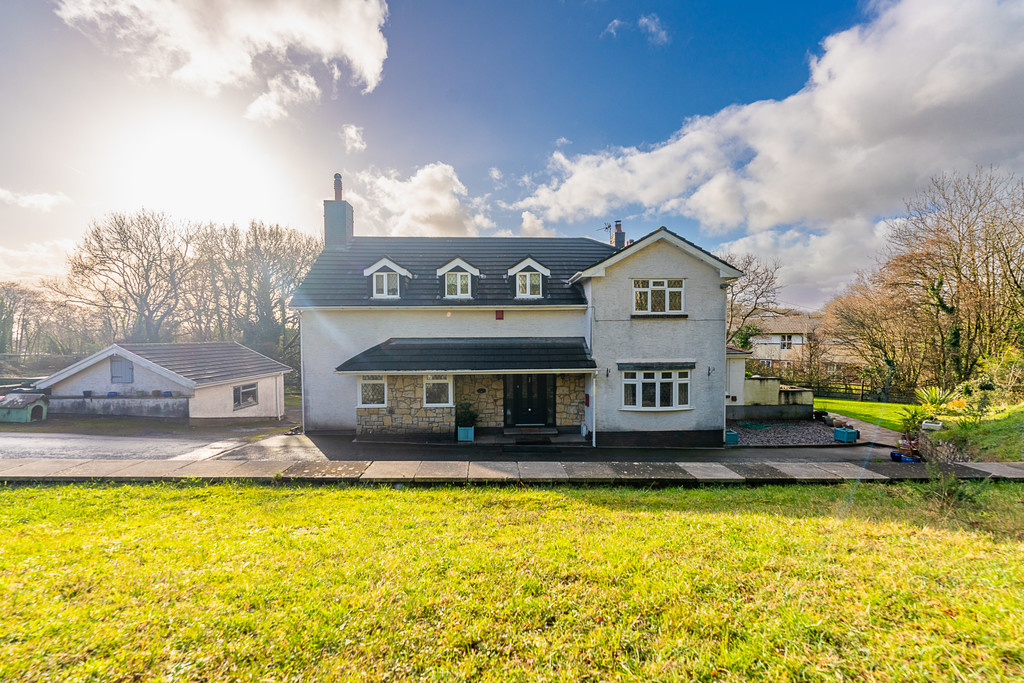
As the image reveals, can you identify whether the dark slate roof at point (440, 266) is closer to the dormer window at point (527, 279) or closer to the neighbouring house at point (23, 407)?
the dormer window at point (527, 279)

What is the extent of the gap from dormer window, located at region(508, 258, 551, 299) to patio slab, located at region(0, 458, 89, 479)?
13644 mm

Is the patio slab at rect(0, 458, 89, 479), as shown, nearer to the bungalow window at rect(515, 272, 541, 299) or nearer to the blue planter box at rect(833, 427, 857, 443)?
the bungalow window at rect(515, 272, 541, 299)

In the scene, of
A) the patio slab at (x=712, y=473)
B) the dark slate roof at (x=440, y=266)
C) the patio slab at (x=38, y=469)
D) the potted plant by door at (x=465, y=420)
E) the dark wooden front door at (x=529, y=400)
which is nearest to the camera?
the patio slab at (x=38, y=469)

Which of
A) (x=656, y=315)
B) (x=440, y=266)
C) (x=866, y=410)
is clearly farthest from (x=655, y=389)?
(x=866, y=410)

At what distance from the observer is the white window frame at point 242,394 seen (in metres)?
20.9

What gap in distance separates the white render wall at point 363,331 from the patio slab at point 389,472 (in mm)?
7065

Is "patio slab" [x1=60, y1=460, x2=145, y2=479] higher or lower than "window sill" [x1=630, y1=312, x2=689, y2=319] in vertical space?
lower

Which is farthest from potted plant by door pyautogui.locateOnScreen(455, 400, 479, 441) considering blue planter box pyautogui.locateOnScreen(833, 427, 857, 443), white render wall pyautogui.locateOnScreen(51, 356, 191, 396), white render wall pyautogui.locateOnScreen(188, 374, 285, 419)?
blue planter box pyautogui.locateOnScreen(833, 427, 857, 443)

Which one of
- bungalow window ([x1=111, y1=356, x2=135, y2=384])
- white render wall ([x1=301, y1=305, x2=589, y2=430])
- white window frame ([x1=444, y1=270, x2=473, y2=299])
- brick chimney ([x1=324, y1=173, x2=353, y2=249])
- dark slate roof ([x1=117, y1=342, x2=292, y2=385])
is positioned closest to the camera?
white render wall ([x1=301, y1=305, x2=589, y2=430])

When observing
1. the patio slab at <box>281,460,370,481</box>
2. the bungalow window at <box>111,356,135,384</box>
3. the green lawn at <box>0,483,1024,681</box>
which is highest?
the bungalow window at <box>111,356,135,384</box>

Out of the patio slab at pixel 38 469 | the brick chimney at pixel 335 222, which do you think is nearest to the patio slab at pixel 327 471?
the patio slab at pixel 38 469

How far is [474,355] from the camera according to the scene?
15273mm

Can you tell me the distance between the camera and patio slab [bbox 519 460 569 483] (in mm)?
8555

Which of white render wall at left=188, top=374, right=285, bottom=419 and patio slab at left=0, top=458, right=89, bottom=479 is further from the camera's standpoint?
white render wall at left=188, top=374, right=285, bottom=419
